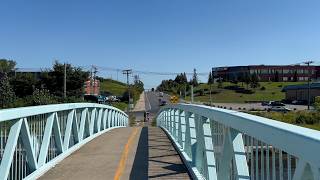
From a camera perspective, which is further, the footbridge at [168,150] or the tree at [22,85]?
the tree at [22,85]

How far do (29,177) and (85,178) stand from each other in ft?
3.63

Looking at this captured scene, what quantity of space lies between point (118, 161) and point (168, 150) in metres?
2.33

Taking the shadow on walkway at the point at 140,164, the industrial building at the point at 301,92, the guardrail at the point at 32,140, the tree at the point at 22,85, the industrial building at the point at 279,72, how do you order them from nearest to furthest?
the guardrail at the point at 32,140 < the shadow on walkway at the point at 140,164 < the tree at the point at 22,85 < the industrial building at the point at 301,92 < the industrial building at the point at 279,72

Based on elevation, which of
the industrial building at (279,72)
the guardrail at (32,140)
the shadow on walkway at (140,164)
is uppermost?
the industrial building at (279,72)

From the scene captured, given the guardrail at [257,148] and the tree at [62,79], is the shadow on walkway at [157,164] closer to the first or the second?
the guardrail at [257,148]

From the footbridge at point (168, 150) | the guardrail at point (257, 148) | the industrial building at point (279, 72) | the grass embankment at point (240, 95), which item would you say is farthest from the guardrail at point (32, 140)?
the industrial building at point (279, 72)

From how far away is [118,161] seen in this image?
38.7ft

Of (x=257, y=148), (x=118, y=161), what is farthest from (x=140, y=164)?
(x=257, y=148)

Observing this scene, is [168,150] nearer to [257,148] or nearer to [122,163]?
[122,163]

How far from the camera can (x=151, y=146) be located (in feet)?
49.2

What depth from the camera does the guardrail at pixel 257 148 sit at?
3244 mm

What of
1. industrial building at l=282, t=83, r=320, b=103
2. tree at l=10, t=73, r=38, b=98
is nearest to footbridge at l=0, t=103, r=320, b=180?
tree at l=10, t=73, r=38, b=98

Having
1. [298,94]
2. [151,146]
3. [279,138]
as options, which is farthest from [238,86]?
[279,138]

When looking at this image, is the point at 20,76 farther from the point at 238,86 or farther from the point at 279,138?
the point at 238,86
